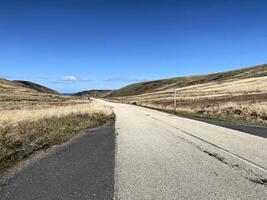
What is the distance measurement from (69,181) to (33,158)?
2.82 metres

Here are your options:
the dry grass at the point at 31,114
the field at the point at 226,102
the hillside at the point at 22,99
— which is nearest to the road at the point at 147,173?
the dry grass at the point at 31,114

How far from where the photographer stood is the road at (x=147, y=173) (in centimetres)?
615

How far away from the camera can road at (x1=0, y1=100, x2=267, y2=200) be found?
6148 millimetres

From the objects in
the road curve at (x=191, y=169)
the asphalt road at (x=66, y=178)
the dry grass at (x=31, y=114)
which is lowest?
the asphalt road at (x=66, y=178)

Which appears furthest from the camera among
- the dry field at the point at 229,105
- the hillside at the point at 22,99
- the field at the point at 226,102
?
the hillside at the point at 22,99

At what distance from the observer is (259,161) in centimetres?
887

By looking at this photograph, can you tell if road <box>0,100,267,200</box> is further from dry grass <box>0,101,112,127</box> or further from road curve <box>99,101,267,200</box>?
dry grass <box>0,101,112,127</box>

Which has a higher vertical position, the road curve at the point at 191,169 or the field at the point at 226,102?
the field at the point at 226,102

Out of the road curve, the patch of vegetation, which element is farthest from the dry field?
the patch of vegetation

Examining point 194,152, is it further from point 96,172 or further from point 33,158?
point 33,158

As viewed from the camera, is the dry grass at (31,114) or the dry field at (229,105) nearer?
the dry grass at (31,114)

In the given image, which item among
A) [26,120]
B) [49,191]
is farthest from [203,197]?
[26,120]

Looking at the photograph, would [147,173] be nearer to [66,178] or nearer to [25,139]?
[66,178]

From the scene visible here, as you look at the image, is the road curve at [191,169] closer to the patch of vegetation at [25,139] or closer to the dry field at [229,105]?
the patch of vegetation at [25,139]
